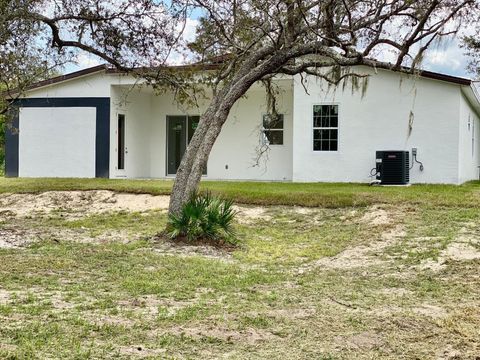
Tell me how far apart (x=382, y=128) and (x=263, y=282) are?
11097mm

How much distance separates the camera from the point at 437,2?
29.5 feet

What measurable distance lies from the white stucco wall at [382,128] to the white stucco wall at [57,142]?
7.10 metres

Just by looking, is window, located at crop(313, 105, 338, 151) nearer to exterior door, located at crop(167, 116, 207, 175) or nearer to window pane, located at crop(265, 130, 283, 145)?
window pane, located at crop(265, 130, 283, 145)

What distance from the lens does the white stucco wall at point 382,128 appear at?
16438mm

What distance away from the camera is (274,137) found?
1981 cm

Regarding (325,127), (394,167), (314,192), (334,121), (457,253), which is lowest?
(457,253)

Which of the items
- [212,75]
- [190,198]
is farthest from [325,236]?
[212,75]

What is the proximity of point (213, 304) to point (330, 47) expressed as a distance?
654cm

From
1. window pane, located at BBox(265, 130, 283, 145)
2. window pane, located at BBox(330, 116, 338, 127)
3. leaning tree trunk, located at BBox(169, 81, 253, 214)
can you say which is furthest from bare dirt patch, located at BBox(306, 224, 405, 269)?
window pane, located at BBox(265, 130, 283, 145)

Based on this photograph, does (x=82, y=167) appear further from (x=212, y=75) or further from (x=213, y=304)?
(x=213, y=304)

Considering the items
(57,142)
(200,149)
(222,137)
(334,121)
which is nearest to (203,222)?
(200,149)

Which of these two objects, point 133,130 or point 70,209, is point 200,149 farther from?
point 133,130

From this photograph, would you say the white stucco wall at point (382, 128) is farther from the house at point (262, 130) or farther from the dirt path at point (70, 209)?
the dirt path at point (70, 209)

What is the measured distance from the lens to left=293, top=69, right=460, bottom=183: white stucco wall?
16.4 metres
